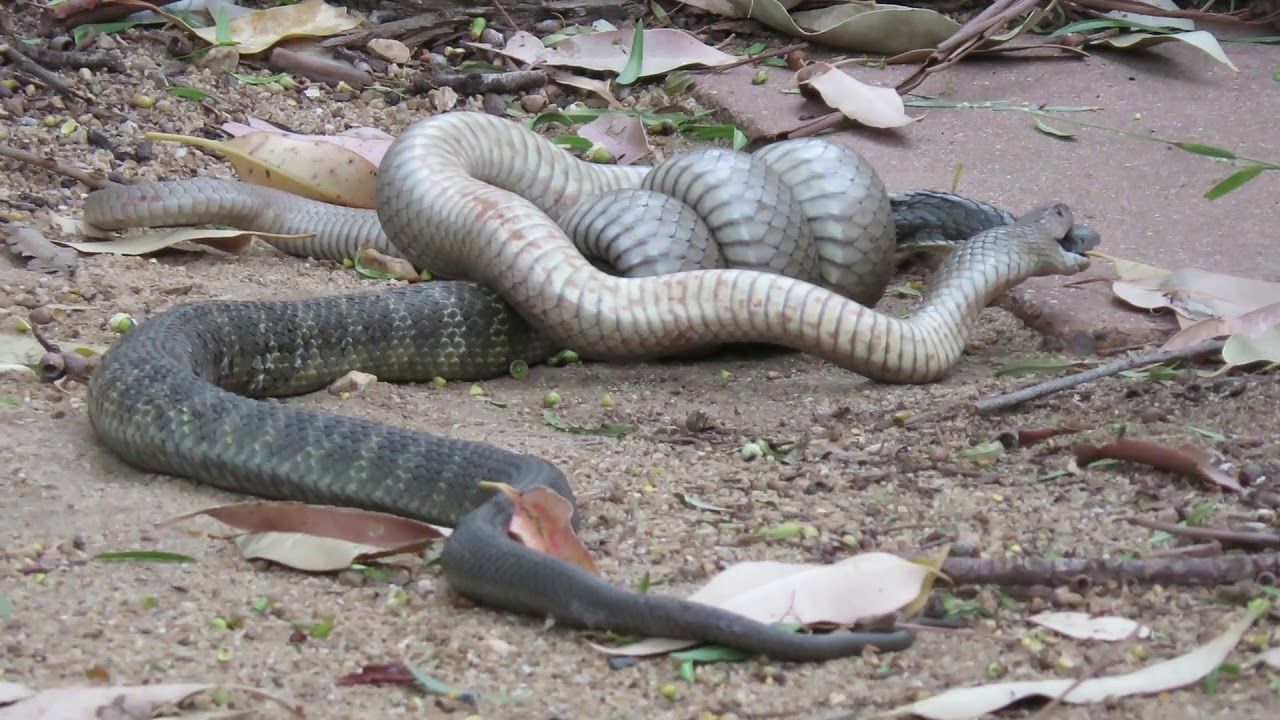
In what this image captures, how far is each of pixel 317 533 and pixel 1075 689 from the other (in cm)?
136

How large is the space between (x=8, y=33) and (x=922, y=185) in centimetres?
376

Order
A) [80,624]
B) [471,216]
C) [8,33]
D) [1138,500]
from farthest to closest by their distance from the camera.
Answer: [8,33]
[471,216]
[1138,500]
[80,624]

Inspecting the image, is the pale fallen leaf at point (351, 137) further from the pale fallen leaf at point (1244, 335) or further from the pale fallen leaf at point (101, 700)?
the pale fallen leaf at point (101, 700)

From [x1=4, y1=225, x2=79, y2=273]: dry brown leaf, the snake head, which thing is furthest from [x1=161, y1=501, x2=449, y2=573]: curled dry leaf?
the snake head

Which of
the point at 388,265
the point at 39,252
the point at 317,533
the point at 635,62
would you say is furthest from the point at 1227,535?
the point at 635,62

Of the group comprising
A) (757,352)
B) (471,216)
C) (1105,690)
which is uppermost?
(1105,690)

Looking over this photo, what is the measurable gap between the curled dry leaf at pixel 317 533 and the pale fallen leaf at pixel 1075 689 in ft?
3.43

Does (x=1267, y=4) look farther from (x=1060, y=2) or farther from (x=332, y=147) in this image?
(x=332, y=147)

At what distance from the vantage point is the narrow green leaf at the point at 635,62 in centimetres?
638

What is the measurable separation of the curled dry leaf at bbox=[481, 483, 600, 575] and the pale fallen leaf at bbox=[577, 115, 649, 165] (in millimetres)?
3242

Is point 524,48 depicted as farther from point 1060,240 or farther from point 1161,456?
point 1161,456

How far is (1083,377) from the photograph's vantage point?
3.46m

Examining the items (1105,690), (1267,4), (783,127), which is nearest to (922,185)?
(783,127)

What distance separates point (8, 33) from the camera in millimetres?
6199
